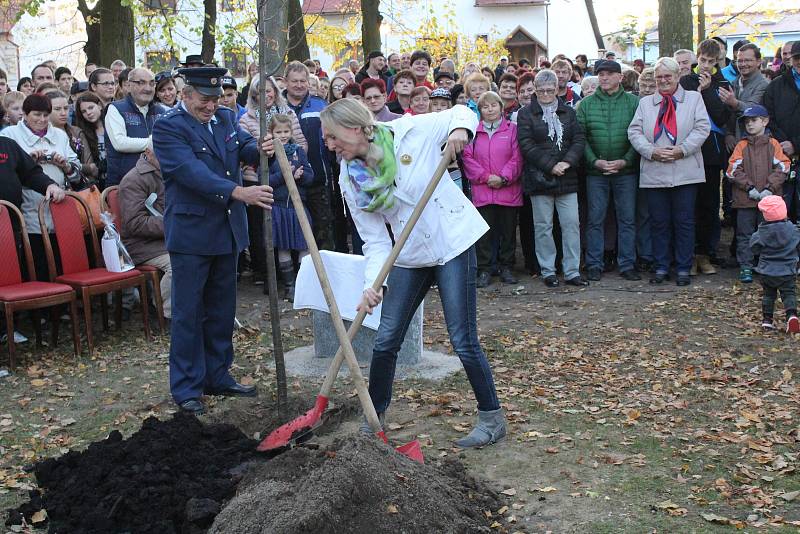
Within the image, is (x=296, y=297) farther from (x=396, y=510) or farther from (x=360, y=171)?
(x=396, y=510)

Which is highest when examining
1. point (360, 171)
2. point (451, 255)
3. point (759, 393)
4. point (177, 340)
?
point (360, 171)

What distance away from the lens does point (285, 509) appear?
407cm

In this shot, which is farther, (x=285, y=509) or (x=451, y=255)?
(x=451, y=255)

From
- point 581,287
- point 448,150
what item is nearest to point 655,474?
point 448,150

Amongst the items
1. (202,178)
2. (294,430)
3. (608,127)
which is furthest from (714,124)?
(294,430)

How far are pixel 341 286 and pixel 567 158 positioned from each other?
3862mm

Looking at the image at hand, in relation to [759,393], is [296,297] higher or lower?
higher

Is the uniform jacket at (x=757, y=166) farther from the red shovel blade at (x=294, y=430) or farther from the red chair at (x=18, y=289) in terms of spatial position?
the red chair at (x=18, y=289)

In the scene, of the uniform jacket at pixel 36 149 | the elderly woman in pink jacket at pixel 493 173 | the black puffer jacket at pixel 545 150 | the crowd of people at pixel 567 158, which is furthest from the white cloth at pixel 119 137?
the black puffer jacket at pixel 545 150

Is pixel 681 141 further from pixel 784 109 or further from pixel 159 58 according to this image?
pixel 159 58

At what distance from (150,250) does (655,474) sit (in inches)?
212

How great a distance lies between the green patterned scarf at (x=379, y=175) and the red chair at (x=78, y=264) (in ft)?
12.7

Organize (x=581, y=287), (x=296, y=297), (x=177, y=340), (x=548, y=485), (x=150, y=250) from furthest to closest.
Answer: (x=581, y=287), (x=150, y=250), (x=296, y=297), (x=177, y=340), (x=548, y=485)

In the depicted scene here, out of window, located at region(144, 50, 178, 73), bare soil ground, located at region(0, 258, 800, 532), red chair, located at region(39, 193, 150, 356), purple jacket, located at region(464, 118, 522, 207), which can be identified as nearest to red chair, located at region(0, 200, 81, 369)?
red chair, located at region(39, 193, 150, 356)
